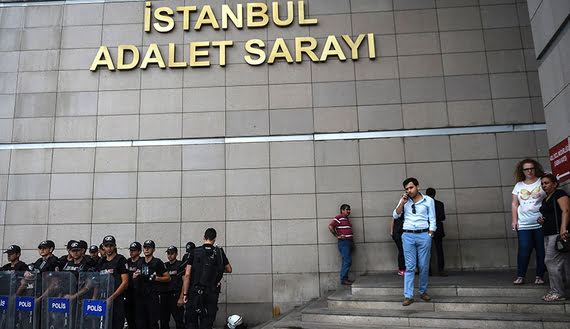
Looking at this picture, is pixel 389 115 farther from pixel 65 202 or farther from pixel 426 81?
pixel 65 202

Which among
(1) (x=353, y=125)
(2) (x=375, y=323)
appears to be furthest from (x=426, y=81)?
(2) (x=375, y=323)

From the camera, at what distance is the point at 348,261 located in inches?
311

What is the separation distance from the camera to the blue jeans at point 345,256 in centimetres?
786

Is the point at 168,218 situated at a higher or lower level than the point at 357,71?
lower

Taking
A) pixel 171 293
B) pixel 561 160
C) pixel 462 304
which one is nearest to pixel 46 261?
pixel 171 293

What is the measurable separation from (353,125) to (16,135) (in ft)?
22.9

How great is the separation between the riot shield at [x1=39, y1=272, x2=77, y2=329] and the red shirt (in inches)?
173

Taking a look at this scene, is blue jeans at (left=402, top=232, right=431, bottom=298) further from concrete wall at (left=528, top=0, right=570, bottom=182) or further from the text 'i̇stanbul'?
the text 'i̇stanbul'

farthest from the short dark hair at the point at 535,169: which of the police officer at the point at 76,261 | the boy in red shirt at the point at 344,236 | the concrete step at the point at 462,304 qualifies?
the police officer at the point at 76,261

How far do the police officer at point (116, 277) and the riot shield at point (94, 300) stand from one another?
0.35 feet

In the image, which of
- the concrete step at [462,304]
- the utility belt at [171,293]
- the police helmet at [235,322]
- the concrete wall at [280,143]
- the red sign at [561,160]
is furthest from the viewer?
the concrete wall at [280,143]

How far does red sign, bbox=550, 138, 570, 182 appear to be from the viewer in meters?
5.88

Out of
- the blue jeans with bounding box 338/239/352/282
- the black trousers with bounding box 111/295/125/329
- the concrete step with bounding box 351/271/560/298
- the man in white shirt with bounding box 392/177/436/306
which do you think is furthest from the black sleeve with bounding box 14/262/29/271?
the man in white shirt with bounding box 392/177/436/306

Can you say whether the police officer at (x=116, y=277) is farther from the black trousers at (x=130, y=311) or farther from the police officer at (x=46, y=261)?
the police officer at (x=46, y=261)
